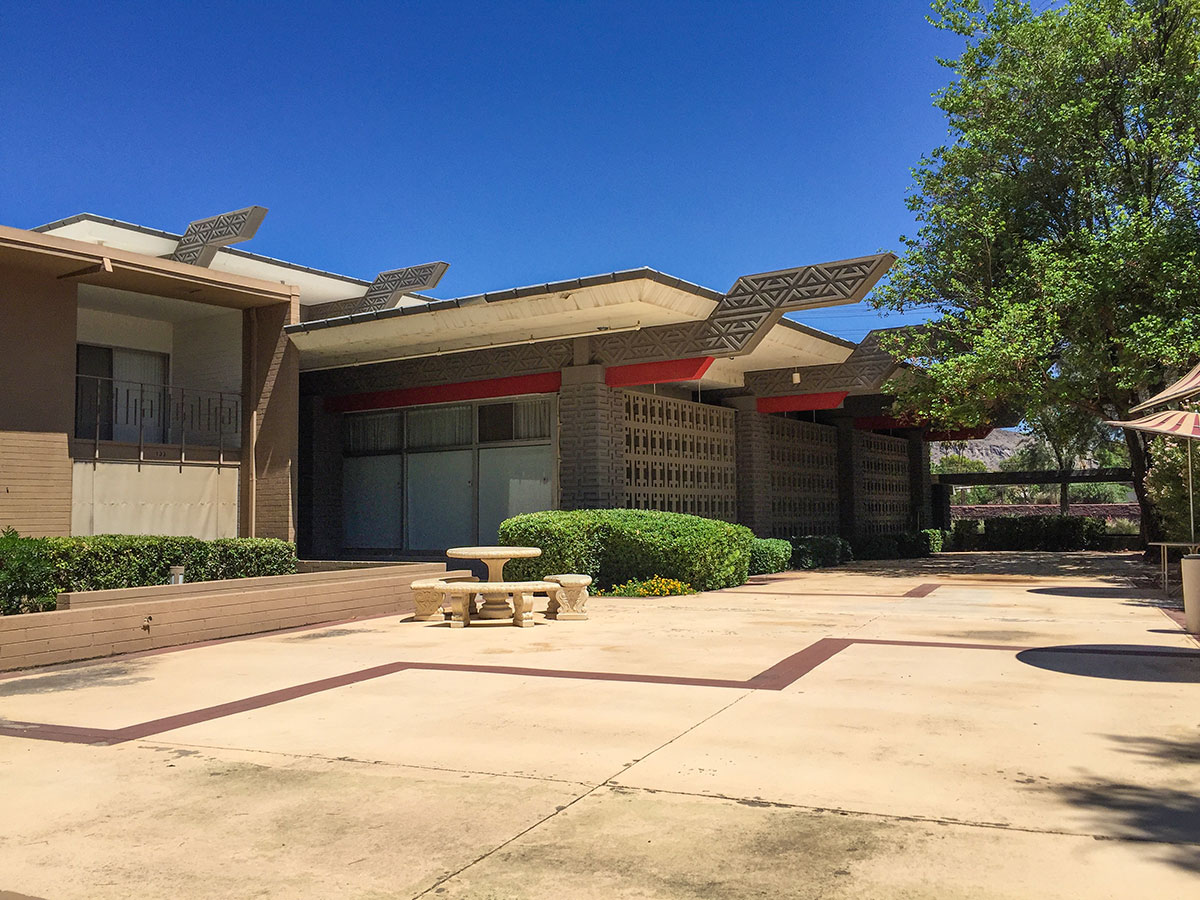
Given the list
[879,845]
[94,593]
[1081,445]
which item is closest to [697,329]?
[94,593]

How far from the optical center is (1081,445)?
2869 cm

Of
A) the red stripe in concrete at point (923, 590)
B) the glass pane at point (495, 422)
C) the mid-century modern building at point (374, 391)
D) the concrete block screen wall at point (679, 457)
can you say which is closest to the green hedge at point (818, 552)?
the mid-century modern building at point (374, 391)

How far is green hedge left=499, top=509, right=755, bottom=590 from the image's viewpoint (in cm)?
1462

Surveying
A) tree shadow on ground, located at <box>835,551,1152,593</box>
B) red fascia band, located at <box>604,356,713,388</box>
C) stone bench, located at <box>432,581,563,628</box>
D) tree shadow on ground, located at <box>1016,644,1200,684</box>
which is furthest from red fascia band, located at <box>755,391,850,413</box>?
tree shadow on ground, located at <box>1016,644,1200,684</box>

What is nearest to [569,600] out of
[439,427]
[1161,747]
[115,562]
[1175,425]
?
[115,562]

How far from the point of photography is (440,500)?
1967 cm

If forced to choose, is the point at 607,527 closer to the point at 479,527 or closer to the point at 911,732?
the point at 479,527

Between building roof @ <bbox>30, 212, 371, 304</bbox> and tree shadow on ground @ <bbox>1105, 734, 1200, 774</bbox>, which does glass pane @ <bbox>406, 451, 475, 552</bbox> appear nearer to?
building roof @ <bbox>30, 212, 371, 304</bbox>

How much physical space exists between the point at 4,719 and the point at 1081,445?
96.4 feet

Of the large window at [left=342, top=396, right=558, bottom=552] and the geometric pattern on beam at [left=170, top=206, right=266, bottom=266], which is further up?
the geometric pattern on beam at [left=170, top=206, right=266, bottom=266]

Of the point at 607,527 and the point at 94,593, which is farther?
the point at 607,527

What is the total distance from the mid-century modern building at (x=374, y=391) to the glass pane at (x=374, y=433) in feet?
0.21

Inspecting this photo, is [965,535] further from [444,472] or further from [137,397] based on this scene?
[137,397]

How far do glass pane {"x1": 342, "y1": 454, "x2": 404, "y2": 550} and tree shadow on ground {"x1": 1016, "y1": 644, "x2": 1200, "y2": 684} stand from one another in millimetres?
14728
